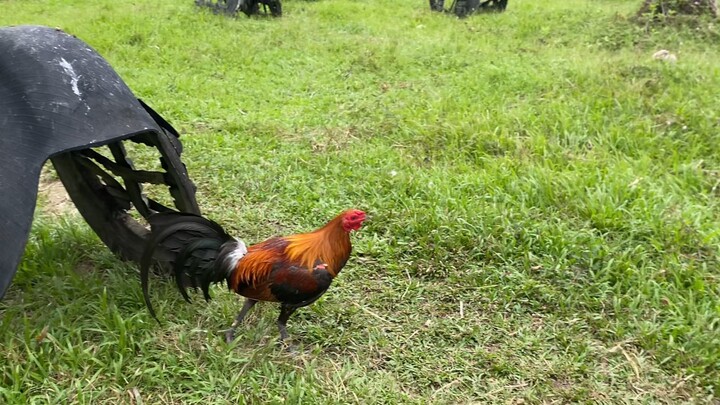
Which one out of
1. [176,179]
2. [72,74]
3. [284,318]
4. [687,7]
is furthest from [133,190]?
[687,7]

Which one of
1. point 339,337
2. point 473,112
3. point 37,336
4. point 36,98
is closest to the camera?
point 36,98

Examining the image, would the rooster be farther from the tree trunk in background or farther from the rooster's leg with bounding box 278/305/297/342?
the tree trunk in background

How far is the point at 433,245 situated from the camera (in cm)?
369

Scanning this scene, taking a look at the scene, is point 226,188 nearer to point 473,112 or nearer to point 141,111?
point 141,111

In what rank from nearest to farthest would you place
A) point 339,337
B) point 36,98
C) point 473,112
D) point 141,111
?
point 36,98 → point 141,111 → point 339,337 → point 473,112

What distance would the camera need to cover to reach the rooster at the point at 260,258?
2.64 m

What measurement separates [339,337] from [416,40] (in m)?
6.30

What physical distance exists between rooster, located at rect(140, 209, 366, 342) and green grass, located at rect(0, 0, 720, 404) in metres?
0.32

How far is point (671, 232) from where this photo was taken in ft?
11.7

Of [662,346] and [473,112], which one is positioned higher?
[473,112]

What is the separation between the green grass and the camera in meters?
2.74

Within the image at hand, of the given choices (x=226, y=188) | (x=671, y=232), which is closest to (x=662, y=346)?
(x=671, y=232)

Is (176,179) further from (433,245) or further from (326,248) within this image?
(433,245)

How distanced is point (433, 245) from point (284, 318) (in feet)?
4.00
